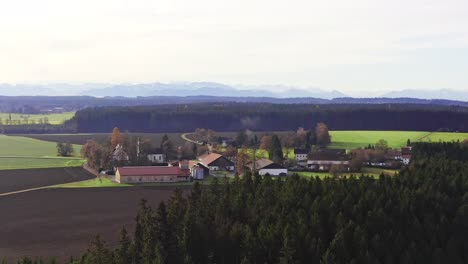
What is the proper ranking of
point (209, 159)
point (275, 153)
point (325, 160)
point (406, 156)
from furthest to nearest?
point (406, 156)
point (275, 153)
point (325, 160)
point (209, 159)

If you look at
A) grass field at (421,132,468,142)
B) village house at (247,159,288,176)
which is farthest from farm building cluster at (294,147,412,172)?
grass field at (421,132,468,142)

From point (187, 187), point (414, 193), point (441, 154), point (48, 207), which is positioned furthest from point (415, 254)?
A: point (441, 154)

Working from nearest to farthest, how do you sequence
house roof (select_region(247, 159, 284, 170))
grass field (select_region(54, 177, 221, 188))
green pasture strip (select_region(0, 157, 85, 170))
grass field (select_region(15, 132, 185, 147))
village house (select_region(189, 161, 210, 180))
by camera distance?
1. grass field (select_region(54, 177, 221, 188))
2. village house (select_region(189, 161, 210, 180))
3. house roof (select_region(247, 159, 284, 170))
4. green pasture strip (select_region(0, 157, 85, 170))
5. grass field (select_region(15, 132, 185, 147))

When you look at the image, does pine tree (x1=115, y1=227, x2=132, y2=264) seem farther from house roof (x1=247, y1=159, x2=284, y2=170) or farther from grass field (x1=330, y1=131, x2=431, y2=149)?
grass field (x1=330, y1=131, x2=431, y2=149)

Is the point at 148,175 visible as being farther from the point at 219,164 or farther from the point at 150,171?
the point at 219,164

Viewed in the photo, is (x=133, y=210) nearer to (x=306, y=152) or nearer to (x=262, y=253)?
(x=262, y=253)

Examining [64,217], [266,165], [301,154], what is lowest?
[64,217]

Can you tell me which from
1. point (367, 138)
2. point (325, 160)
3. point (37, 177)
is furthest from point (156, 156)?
point (367, 138)

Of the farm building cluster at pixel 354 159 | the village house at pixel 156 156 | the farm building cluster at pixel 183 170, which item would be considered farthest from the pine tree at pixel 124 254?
the village house at pixel 156 156
